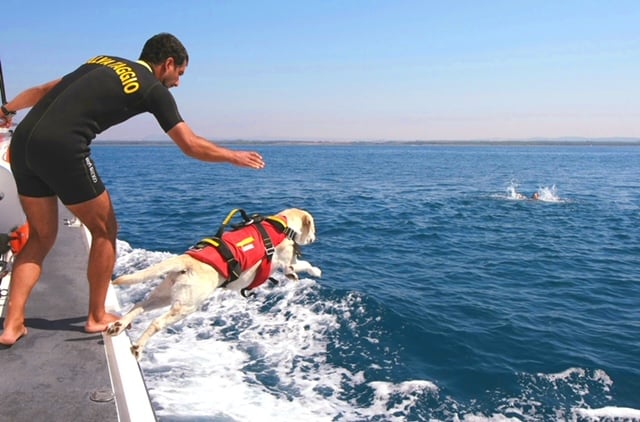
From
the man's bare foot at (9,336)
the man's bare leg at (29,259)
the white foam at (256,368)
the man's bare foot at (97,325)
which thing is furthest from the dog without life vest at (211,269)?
the white foam at (256,368)

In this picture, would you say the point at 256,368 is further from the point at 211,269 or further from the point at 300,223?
the point at 211,269

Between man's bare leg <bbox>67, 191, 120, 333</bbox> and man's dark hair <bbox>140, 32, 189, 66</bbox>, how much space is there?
1.04 metres

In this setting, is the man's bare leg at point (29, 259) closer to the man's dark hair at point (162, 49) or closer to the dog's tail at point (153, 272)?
the dog's tail at point (153, 272)

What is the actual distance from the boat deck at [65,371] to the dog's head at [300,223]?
1739 mm

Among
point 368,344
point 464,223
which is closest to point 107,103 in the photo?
point 368,344

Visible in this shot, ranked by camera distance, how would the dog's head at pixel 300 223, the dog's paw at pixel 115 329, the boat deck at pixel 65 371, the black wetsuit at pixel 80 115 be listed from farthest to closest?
the dog's head at pixel 300 223 → the dog's paw at pixel 115 329 → the black wetsuit at pixel 80 115 → the boat deck at pixel 65 371

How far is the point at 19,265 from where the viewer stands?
347 centimetres

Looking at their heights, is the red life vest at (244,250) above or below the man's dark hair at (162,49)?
below

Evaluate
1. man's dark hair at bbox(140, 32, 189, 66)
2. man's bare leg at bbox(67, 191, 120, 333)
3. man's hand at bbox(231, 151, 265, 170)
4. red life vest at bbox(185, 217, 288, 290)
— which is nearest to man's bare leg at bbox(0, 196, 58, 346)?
man's bare leg at bbox(67, 191, 120, 333)

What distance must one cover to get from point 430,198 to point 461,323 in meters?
18.8

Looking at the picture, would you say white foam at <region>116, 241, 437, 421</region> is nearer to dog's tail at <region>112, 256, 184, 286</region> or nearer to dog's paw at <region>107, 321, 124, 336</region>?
dog's paw at <region>107, 321, 124, 336</region>

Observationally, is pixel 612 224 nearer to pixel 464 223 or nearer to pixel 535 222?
pixel 535 222

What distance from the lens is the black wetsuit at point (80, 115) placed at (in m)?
2.93

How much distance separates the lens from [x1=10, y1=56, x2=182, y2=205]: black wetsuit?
2930 mm
